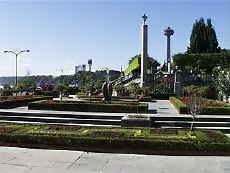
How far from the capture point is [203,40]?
2623 inches

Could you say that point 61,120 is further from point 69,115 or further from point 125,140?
point 125,140

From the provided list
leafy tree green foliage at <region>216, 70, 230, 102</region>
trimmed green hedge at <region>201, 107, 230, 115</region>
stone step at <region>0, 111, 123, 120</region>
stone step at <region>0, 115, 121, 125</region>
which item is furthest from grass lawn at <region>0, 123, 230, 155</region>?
leafy tree green foliage at <region>216, 70, 230, 102</region>

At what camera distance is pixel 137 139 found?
10523 millimetres

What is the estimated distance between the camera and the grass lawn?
10.2 metres

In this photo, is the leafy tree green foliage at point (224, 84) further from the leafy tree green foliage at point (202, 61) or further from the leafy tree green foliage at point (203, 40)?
the leafy tree green foliage at point (203, 40)

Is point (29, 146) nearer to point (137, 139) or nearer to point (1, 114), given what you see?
point (137, 139)

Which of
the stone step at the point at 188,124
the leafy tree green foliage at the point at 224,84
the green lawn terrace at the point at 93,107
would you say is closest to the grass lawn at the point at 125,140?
the stone step at the point at 188,124

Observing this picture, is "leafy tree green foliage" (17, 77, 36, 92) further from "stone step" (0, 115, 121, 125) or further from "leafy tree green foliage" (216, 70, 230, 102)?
"stone step" (0, 115, 121, 125)

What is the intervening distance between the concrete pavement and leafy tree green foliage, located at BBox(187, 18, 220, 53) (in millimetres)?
59012

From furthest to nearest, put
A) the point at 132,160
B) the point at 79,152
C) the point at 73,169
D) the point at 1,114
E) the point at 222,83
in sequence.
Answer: the point at 222,83
the point at 1,114
the point at 79,152
the point at 132,160
the point at 73,169

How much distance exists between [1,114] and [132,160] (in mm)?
10724

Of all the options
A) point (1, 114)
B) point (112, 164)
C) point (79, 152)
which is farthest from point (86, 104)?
point (112, 164)

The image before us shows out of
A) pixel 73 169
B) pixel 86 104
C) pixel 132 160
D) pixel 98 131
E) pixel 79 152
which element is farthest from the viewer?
pixel 86 104

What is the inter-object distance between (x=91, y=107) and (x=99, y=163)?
10.3 meters
